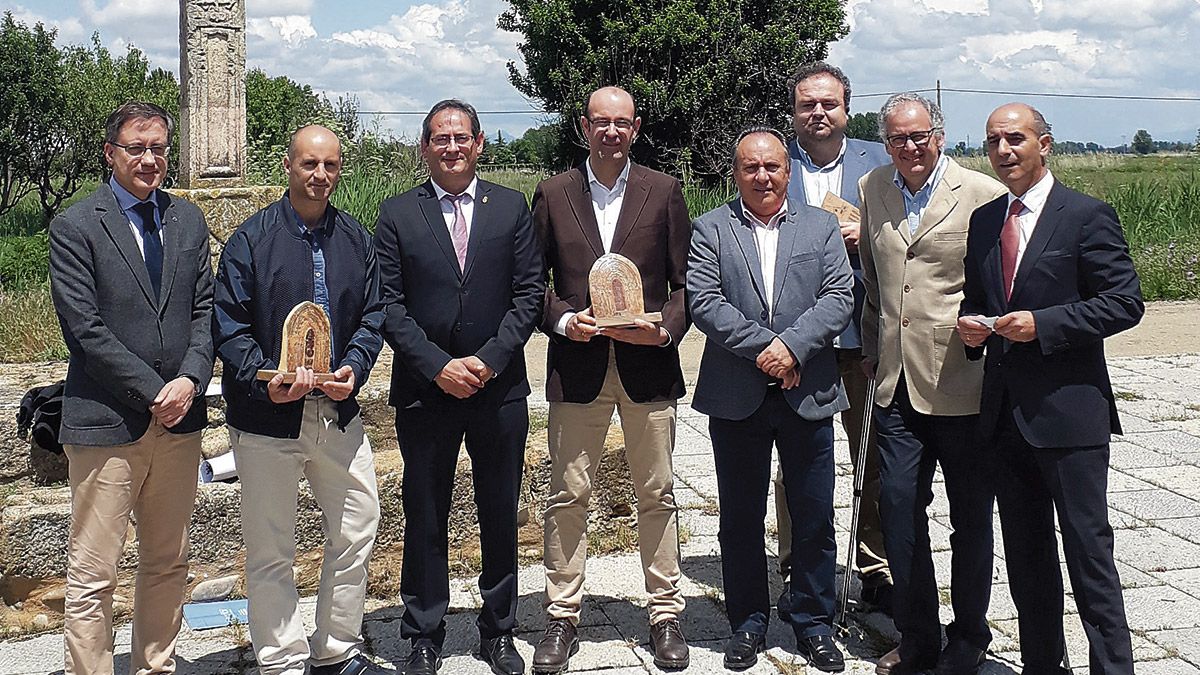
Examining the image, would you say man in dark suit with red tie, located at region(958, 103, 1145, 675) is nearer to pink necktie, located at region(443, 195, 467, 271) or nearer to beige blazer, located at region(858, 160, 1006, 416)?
beige blazer, located at region(858, 160, 1006, 416)

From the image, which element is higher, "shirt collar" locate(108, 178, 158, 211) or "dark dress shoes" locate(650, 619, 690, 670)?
"shirt collar" locate(108, 178, 158, 211)

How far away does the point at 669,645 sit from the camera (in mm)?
4879

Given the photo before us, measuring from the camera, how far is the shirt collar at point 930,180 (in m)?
4.81

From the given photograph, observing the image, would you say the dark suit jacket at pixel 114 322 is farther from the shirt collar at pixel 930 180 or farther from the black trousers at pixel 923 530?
the shirt collar at pixel 930 180

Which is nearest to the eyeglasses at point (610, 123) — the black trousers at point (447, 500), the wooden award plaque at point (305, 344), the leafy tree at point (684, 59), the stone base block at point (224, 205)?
the black trousers at point (447, 500)

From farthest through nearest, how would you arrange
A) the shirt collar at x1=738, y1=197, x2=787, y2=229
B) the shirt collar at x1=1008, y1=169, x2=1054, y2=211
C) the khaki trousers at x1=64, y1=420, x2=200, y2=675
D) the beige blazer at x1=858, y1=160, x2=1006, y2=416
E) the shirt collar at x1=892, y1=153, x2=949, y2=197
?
the shirt collar at x1=738, y1=197, x2=787, y2=229 → the shirt collar at x1=892, y1=153, x2=949, y2=197 → the beige blazer at x1=858, y1=160, x2=1006, y2=416 → the shirt collar at x1=1008, y1=169, x2=1054, y2=211 → the khaki trousers at x1=64, y1=420, x2=200, y2=675

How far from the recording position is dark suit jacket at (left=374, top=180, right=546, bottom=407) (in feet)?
15.4

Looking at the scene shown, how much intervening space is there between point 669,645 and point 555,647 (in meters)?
0.48

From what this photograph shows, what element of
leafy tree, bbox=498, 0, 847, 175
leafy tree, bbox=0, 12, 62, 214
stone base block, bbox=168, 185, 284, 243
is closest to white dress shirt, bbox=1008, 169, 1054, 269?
stone base block, bbox=168, 185, 284, 243

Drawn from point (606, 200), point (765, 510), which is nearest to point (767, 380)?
point (765, 510)

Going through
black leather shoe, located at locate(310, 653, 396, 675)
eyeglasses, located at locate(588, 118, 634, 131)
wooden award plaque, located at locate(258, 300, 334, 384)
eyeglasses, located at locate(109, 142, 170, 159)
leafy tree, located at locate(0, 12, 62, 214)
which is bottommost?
black leather shoe, located at locate(310, 653, 396, 675)

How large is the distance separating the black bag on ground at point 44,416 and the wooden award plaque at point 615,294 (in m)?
2.59

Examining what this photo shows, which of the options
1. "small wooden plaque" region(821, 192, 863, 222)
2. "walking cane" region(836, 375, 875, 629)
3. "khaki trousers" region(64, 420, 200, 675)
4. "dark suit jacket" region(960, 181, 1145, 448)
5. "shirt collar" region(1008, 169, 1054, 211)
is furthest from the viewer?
"small wooden plaque" region(821, 192, 863, 222)

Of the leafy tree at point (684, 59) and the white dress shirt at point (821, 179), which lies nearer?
the white dress shirt at point (821, 179)
